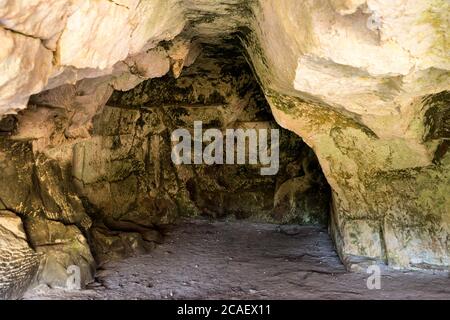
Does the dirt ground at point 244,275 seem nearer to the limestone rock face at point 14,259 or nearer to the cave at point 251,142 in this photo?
the cave at point 251,142

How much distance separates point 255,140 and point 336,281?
3.78 m

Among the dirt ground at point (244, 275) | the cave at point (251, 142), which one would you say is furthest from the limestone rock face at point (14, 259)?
the dirt ground at point (244, 275)

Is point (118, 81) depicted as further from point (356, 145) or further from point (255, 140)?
point (255, 140)

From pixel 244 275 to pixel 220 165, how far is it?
350 cm

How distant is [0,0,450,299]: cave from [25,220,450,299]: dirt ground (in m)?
0.03

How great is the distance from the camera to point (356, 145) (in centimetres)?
479

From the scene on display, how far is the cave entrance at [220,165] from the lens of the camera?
295 inches

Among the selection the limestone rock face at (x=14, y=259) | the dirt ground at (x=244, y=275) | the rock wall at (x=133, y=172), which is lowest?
the dirt ground at (x=244, y=275)

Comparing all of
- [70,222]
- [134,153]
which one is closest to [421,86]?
[70,222]

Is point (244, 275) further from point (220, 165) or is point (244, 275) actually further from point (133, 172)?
point (220, 165)

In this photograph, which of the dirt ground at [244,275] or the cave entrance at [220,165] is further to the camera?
the cave entrance at [220,165]

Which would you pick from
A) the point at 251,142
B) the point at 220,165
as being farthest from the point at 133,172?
the point at 251,142

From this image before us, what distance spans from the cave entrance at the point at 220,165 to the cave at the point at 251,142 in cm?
4

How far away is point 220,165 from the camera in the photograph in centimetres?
809
